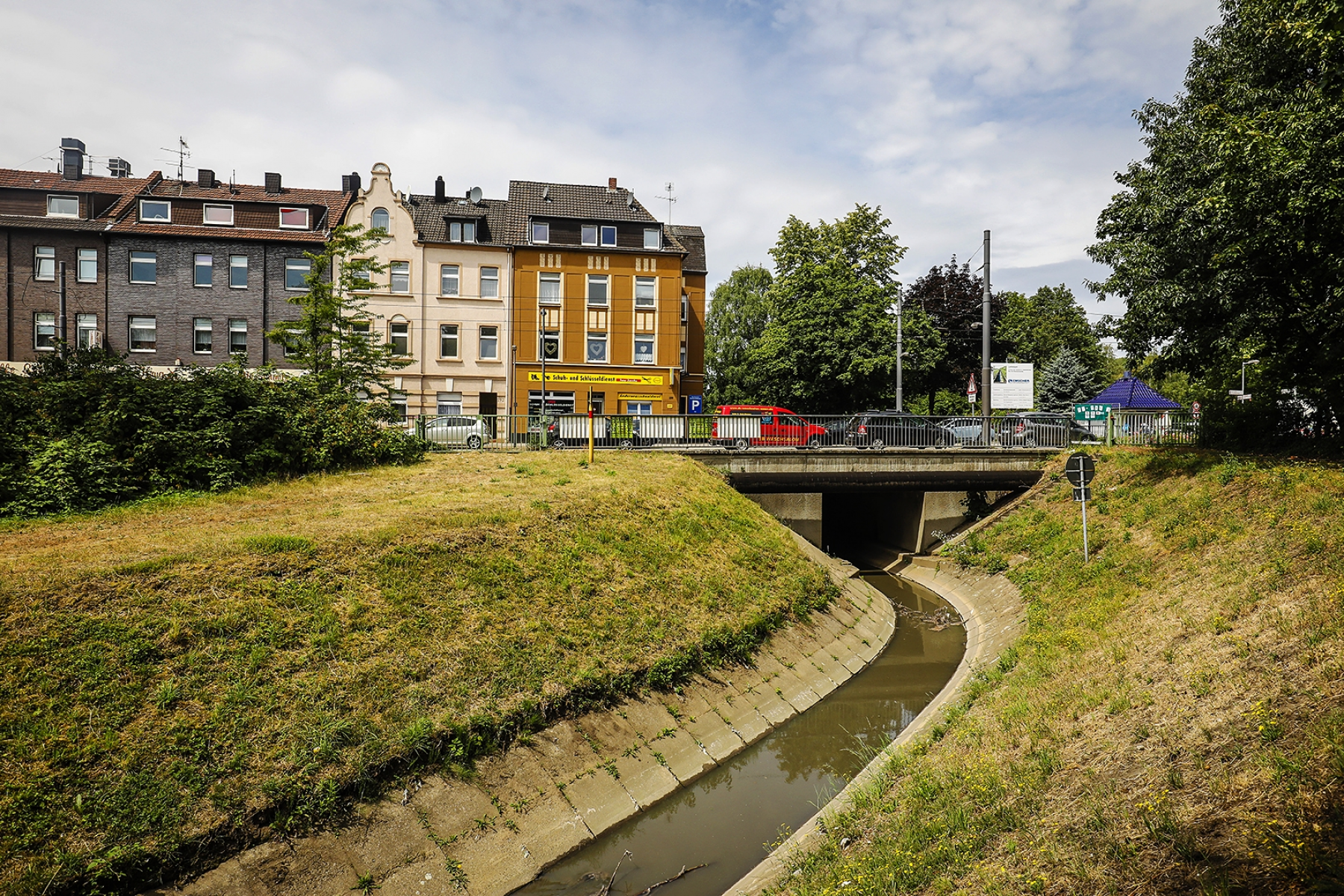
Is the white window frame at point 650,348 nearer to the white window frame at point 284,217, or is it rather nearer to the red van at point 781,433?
the red van at point 781,433

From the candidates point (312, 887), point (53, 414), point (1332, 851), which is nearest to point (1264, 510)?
point (1332, 851)

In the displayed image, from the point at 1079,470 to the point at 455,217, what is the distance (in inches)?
1443

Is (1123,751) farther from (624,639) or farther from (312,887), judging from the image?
(312,887)

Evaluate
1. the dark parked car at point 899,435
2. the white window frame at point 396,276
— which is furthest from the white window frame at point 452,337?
the dark parked car at point 899,435

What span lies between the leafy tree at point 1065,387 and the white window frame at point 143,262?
5809 cm

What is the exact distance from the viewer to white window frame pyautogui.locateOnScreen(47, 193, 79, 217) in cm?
3944

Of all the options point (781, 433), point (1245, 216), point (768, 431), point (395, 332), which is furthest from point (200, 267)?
point (1245, 216)

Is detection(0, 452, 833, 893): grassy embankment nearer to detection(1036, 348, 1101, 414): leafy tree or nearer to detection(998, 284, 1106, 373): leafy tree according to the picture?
detection(1036, 348, 1101, 414): leafy tree

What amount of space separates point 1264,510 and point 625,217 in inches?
1418

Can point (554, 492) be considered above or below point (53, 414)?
below

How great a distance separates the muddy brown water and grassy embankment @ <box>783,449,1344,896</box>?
1.80 meters

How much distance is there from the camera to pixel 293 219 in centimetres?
4172

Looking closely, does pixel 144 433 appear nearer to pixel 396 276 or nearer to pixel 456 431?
pixel 456 431

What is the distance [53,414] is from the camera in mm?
14492
